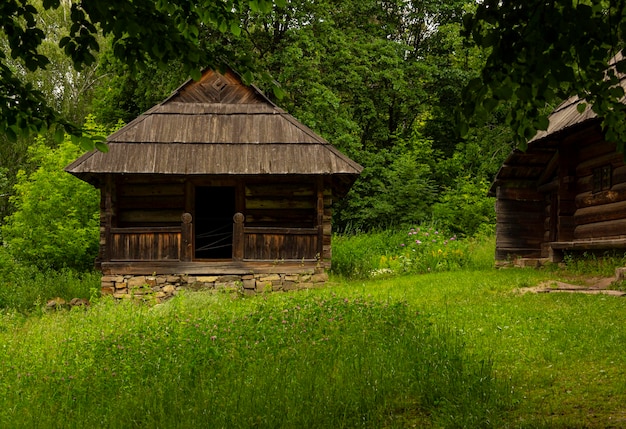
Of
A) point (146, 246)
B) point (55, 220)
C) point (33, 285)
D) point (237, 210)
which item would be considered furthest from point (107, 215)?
point (55, 220)

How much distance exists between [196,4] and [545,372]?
179 inches

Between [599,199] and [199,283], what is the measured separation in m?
8.60

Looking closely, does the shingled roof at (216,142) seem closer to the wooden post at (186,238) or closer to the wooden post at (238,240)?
the wooden post at (186,238)

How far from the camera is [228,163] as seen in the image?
47.9ft

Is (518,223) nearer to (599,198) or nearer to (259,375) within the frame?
(599,198)

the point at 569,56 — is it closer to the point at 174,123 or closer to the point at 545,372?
the point at 545,372

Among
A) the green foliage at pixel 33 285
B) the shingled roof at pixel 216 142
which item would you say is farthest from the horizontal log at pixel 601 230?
the green foliage at pixel 33 285

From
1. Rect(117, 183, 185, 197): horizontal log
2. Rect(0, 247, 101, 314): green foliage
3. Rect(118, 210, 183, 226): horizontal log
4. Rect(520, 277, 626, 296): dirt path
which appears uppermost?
Rect(117, 183, 185, 197): horizontal log

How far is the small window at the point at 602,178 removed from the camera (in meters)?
13.2

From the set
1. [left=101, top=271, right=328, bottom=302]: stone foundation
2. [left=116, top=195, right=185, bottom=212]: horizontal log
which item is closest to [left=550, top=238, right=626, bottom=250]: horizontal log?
[left=101, top=271, right=328, bottom=302]: stone foundation

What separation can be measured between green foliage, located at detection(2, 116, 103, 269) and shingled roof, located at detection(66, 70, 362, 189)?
12.8ft

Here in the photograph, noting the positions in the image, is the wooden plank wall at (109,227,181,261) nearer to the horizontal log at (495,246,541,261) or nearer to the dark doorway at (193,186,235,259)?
the dark doorway at (193,186,235,259)

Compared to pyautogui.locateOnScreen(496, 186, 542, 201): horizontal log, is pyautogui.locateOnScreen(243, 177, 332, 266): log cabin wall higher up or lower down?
lower down

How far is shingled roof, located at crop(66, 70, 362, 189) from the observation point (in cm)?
1445
